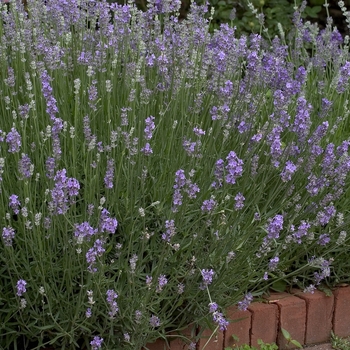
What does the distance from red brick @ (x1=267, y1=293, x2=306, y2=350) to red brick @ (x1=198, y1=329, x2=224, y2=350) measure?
29 centimetres

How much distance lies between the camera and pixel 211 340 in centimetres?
302

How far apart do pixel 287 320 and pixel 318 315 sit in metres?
0.16

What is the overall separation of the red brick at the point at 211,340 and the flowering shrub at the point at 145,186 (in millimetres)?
103

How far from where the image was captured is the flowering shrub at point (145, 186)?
2508 mm

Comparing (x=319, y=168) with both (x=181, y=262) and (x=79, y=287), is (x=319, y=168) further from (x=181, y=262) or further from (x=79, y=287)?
(x=79, y=287)

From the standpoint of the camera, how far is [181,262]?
2.66 metres

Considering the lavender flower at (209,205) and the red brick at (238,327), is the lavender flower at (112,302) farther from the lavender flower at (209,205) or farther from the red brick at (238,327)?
the red brick at (238,327)

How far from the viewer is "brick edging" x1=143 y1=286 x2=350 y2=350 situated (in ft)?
10.0

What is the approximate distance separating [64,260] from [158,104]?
0.99 m

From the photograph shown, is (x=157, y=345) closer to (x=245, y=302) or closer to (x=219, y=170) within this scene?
(x=245, y=302)

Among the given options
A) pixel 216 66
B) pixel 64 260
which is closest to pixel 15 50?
pixel 216 66

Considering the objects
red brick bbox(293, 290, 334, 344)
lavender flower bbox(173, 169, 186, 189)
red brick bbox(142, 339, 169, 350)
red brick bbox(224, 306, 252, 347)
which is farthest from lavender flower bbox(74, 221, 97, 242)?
red brick bbox(293, 290, 334, 344)

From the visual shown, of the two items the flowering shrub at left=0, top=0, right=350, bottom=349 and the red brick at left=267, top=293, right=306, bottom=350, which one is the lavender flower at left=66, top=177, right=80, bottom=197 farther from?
the red brick at left=267, top=293, right=306, bottom=350

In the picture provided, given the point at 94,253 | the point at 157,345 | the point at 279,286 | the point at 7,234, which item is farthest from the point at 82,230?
the point at 279,286
